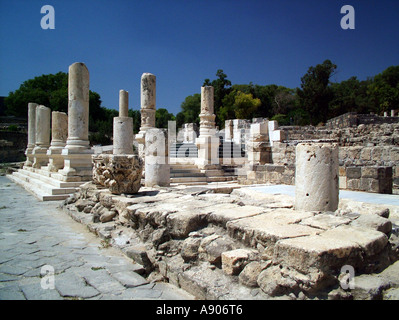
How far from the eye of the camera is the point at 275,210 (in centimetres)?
394

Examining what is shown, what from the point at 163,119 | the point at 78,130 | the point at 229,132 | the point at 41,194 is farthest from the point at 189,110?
the point at 41,194

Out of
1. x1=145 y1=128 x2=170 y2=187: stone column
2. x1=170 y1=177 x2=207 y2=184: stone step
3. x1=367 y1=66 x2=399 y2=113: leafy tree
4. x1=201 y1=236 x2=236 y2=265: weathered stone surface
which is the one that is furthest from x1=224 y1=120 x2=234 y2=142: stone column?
x1=201 y1=236 x2=236 y2=265: weathered stone surface

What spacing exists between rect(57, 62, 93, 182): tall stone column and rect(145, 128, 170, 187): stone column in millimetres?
3702

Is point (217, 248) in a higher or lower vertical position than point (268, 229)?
lower

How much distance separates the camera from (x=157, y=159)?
7.25 m

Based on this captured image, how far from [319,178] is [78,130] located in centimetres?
871

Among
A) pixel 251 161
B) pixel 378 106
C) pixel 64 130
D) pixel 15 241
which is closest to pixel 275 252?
pixel 15 241

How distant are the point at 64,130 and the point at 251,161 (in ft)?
28.1

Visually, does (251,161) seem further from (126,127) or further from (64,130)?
(64,130)

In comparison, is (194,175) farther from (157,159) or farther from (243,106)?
(243,106)

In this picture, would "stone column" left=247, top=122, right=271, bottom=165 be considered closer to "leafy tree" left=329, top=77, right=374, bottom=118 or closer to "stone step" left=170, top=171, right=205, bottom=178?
"stone step" left=170, top=171, right=205, bottom=178

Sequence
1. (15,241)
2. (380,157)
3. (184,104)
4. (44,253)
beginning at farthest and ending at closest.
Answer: (184,104) < (380,157) < (15,241) < (44,253)

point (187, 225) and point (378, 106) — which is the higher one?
point (378, 106)

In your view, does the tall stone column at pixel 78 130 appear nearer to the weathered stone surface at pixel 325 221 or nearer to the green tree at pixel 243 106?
the weathered stone surface at pixel 325 221
